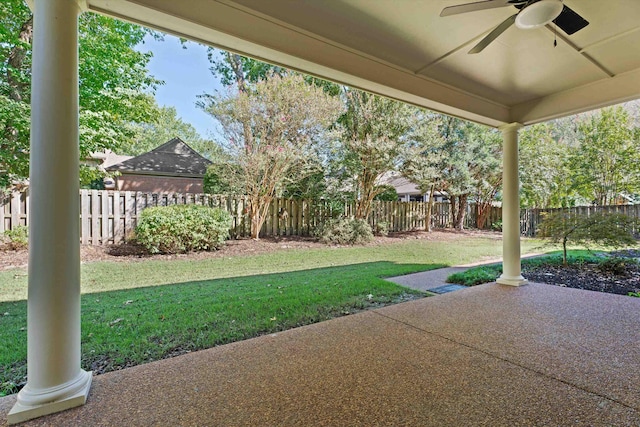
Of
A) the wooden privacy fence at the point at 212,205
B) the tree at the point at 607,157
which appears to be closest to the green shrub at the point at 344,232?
the wooden privacy fence at the point at 212,205

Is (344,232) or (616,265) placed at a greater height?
(344,232)

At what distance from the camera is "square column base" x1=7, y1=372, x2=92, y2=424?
5.34 feet

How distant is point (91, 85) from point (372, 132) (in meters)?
7.07

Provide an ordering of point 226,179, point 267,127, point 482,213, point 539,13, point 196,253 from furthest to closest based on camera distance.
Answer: point 482,213 < point 226,179 < point 267,127 < point 196,253 < point 539,13

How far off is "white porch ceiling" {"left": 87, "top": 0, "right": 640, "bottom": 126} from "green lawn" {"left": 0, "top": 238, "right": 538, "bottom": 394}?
2.63 m

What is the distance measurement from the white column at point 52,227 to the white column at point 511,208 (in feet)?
16.9

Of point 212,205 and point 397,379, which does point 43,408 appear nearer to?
point 397,379

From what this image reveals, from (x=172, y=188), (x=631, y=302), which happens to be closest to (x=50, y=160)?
(x=631, y=302)

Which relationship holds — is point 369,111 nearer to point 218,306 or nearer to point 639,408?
point 218,306

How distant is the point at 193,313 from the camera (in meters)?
3.45

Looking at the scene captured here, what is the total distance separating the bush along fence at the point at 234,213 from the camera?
646 centimetres

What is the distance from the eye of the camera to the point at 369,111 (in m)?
9.23

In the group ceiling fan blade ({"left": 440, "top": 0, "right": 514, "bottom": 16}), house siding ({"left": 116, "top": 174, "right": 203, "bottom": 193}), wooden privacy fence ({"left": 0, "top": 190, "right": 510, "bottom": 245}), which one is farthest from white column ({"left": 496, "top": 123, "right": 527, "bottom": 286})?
house siding ({"left": 116, "top": 174, "right": 203, "bottom": 193})

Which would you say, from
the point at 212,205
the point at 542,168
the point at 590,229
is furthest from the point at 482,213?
the point at 212,205
